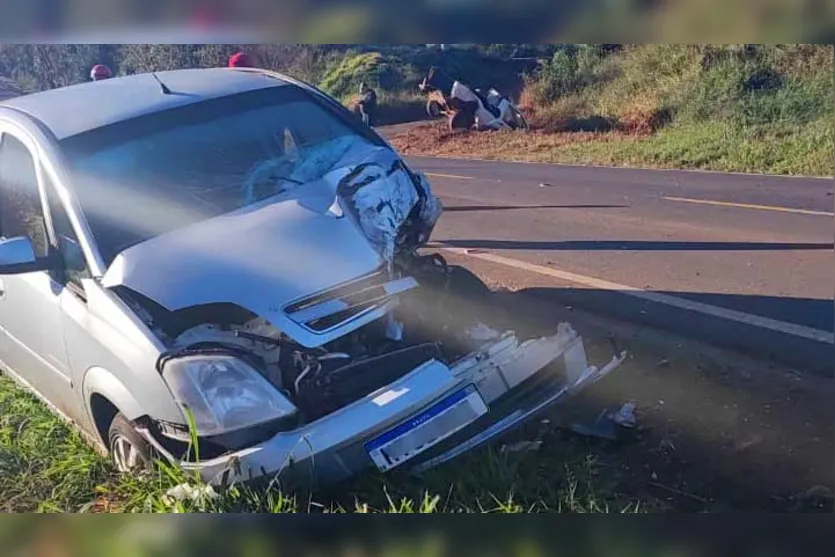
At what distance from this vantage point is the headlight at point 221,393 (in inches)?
118

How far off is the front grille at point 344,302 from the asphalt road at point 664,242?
360 mm

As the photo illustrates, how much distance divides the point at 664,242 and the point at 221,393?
4.55 ft

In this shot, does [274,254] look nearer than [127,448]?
Yes

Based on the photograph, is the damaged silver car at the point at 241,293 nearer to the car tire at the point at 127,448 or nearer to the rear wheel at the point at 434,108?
the car tire at the point at 127,448

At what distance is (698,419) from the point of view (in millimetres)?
3328

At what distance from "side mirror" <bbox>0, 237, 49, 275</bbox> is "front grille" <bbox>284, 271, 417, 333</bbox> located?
815 millimetres

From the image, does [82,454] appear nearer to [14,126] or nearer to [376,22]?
[14,126]

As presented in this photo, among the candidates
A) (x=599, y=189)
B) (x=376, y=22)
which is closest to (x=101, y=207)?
(x=376, y=22)

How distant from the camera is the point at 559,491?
3158 millimetres

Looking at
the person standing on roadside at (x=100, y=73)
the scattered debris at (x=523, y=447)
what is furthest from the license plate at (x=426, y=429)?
the person standing on roadside at (x=100, y=73)

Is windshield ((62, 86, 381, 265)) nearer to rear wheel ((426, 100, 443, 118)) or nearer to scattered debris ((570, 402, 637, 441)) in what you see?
rear wheel ((426, 100, 443, 118))

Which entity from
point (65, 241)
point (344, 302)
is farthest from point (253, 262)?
point (65, 241)

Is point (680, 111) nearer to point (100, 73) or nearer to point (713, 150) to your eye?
point (713, 150)

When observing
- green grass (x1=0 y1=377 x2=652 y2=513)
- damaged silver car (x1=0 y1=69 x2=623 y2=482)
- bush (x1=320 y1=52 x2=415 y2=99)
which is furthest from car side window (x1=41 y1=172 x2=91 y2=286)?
bush (x1=320 y1=52 x2=415 y2=99)
